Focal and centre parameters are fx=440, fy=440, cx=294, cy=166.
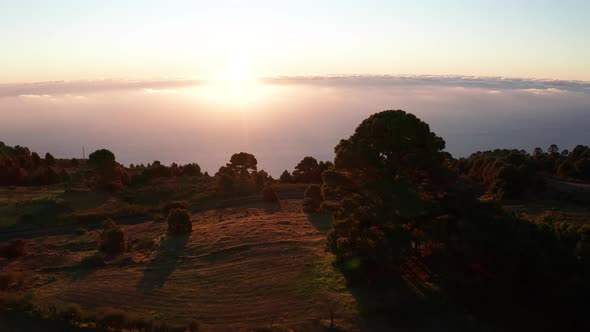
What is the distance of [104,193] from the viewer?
1849 inches

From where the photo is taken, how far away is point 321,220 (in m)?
31.6

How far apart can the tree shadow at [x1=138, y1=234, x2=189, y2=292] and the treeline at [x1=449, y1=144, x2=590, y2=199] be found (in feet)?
63.6

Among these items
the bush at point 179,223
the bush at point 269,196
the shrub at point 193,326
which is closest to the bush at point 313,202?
the bush at point 269,196

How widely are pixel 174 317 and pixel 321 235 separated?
11857 mm

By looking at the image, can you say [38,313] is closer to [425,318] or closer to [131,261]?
[131,261]

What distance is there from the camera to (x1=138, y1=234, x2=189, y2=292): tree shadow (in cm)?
2116

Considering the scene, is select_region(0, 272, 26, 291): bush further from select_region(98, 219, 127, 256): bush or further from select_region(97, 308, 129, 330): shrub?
select_region(97, 308, 129, 330): shrub

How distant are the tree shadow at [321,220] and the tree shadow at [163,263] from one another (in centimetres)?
866

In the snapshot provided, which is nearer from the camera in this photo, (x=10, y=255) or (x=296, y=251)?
(x=296, y=251)

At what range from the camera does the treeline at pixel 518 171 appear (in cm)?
4088

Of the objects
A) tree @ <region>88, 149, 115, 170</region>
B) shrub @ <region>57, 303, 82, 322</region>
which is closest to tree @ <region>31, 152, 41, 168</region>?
tree @ <region>88, 149, 115, 170</region>

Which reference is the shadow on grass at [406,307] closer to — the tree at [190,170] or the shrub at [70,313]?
the shrub at [70,313]

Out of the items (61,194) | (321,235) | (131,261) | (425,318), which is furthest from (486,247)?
(61,194)

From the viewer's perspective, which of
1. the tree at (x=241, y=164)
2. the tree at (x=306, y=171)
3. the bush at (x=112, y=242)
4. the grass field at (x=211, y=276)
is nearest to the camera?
the grass field at (x=211, y=276)
